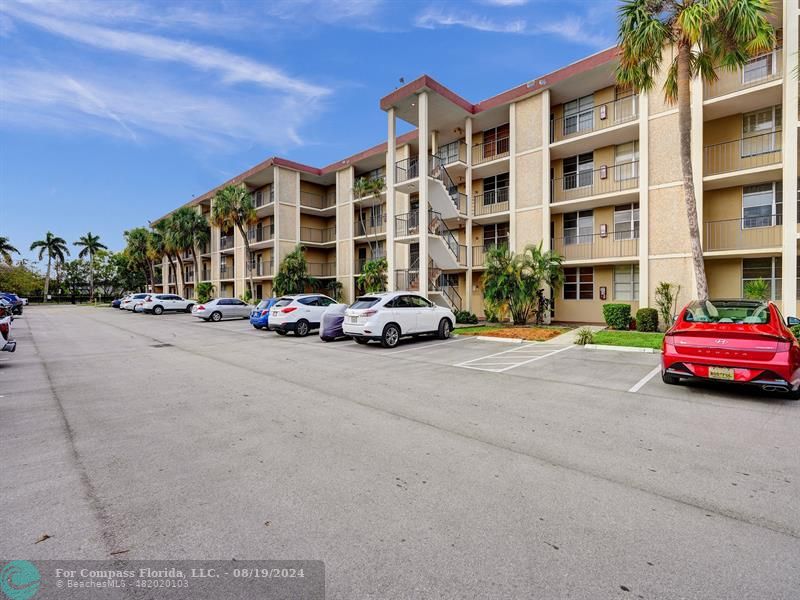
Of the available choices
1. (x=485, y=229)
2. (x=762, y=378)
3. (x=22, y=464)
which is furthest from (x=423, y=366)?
(x=485, y=229)

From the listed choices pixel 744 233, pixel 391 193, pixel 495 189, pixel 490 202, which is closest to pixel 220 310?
pixel 391 193

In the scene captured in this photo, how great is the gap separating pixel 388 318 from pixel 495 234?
12426 millimetres

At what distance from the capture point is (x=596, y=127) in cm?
1886

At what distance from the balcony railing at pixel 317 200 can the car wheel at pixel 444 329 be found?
818 inches

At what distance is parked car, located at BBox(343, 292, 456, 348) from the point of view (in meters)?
12.5

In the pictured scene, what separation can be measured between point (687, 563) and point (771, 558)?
0.58m

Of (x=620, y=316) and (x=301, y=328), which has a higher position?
(x=620, y=316)

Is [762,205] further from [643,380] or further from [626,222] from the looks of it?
[643,380]

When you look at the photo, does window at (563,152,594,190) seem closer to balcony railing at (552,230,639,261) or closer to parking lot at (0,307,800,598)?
balcony railing at (552,230,639,261)

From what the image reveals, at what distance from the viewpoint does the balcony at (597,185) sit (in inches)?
696

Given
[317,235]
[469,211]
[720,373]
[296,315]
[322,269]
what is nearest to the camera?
[720,373]

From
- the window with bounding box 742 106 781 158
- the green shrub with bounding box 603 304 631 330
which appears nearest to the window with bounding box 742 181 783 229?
the window with bounding box 742 106 781 158

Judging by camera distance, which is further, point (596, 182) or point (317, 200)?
point (317, 200)

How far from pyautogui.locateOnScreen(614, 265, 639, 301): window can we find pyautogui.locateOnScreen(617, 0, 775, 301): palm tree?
5494mm
